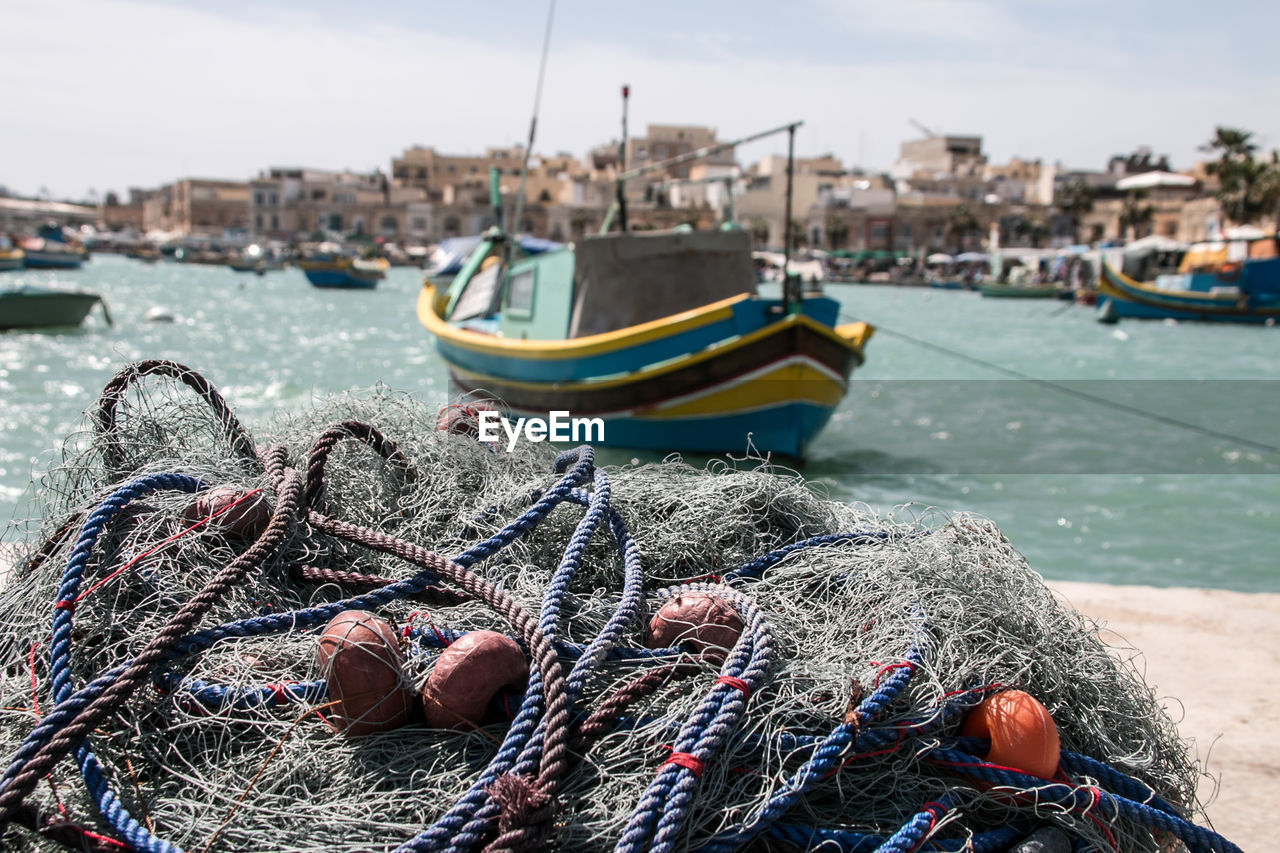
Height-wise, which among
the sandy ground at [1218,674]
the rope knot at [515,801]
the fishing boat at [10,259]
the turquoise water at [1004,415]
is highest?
the fishing boat at [10,259]

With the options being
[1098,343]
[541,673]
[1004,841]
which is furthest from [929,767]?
[1098,343]

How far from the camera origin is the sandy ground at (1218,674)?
3086 millimetres

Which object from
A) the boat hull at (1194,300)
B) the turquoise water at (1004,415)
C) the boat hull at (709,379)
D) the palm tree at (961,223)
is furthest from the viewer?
the palm tree at (961,223)

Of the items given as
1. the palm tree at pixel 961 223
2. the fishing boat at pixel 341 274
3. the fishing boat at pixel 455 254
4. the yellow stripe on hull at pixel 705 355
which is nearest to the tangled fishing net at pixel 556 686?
the yellow stripe on hull at pixel 705 355

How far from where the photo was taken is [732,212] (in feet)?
37.5

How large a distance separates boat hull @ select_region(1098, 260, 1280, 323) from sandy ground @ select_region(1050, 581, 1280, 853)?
32.0 meters

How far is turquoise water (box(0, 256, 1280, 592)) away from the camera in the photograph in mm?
8344

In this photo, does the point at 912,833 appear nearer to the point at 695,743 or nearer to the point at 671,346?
the point at 695,743

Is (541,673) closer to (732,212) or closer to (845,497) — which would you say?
(845,497)

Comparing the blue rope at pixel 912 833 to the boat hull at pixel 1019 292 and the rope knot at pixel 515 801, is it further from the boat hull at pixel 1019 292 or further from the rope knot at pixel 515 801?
the boat hull at pixel 1019 292

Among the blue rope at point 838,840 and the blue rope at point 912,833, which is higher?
the blue rope at point 912,833

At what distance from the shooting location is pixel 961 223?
241 feet

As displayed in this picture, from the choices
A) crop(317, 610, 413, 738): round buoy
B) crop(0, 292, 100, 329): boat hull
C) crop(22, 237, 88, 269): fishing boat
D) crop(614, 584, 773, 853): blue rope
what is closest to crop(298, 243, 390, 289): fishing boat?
crop(22, 237, 88, 269): fishing boat

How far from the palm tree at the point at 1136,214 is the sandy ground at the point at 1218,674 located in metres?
61.4
